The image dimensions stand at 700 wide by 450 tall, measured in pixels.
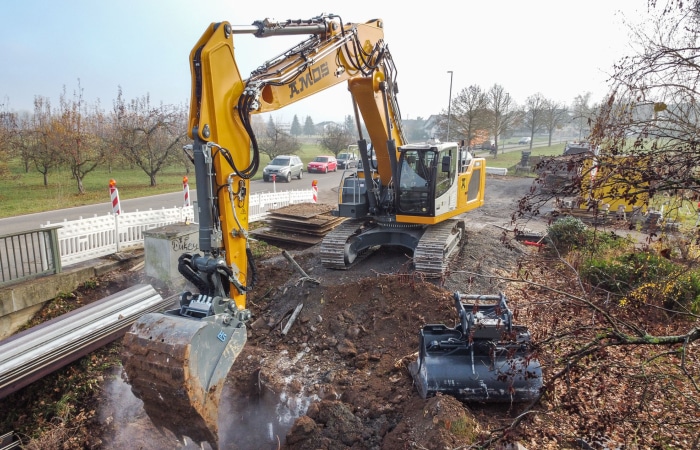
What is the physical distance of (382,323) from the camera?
6.89 metres

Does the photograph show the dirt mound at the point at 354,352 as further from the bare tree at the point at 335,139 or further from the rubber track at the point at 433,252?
the bare tree at the point at 335,139

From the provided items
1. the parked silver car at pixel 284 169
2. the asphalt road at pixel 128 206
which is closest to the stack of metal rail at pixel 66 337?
the asphalt road at pixel 128 206

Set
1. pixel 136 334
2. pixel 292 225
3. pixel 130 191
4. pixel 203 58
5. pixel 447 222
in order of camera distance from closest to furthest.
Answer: pixel 136 334, pixel 203 58, pixel 447 222, pixel 292 225, pixel 130 191

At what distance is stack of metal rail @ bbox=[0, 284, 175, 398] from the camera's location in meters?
5.66

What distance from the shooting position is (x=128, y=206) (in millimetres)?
16562

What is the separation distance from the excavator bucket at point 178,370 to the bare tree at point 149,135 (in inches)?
753

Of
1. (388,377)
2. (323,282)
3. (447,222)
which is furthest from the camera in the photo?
(447,222)

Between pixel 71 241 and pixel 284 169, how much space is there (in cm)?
1786

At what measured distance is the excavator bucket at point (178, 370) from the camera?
12.4 ft

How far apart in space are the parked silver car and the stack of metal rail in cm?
1844

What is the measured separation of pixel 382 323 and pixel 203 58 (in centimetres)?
435

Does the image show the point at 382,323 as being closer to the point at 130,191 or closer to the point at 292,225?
the point at 292,225

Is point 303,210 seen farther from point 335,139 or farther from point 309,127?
point 309,127

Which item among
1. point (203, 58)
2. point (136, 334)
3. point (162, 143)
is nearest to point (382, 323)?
point (136, 334)
